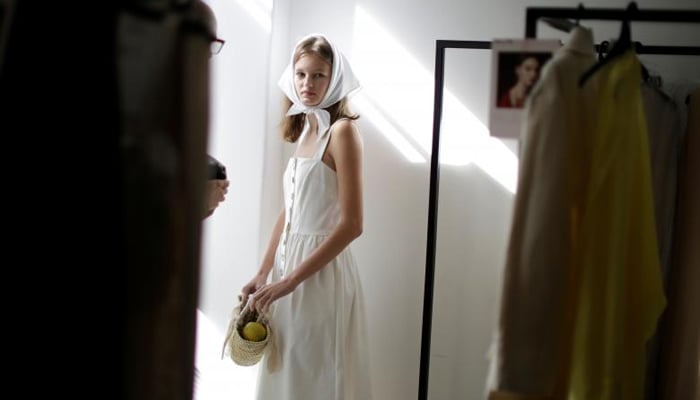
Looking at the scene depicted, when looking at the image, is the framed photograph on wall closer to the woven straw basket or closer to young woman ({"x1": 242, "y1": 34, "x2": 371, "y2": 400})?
young woman ({"x1": 242, "y1": 34, "x2": 371, "y2": 400})

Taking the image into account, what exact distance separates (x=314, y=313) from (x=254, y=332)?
7.8 inches

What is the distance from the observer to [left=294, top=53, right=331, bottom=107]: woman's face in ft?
7.34

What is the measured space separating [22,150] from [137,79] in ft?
0.51

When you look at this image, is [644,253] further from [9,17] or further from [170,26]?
[9,17]

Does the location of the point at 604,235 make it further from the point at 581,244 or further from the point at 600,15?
the point at 600,15

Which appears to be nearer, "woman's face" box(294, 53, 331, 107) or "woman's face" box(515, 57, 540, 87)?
"woman's face" box(515, 57, 540, 87)

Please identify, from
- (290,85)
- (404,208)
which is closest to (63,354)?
(290,85)

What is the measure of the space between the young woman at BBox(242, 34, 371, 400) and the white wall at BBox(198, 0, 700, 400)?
0.27m

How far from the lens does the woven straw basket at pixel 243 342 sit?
6.88ft

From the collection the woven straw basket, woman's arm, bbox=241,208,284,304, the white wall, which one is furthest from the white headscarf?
the woven straw basket

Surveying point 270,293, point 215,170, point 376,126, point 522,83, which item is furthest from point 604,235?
point 376,126

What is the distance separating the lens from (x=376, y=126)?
266 centimetres

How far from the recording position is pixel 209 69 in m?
0.97

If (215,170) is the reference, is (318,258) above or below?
below
